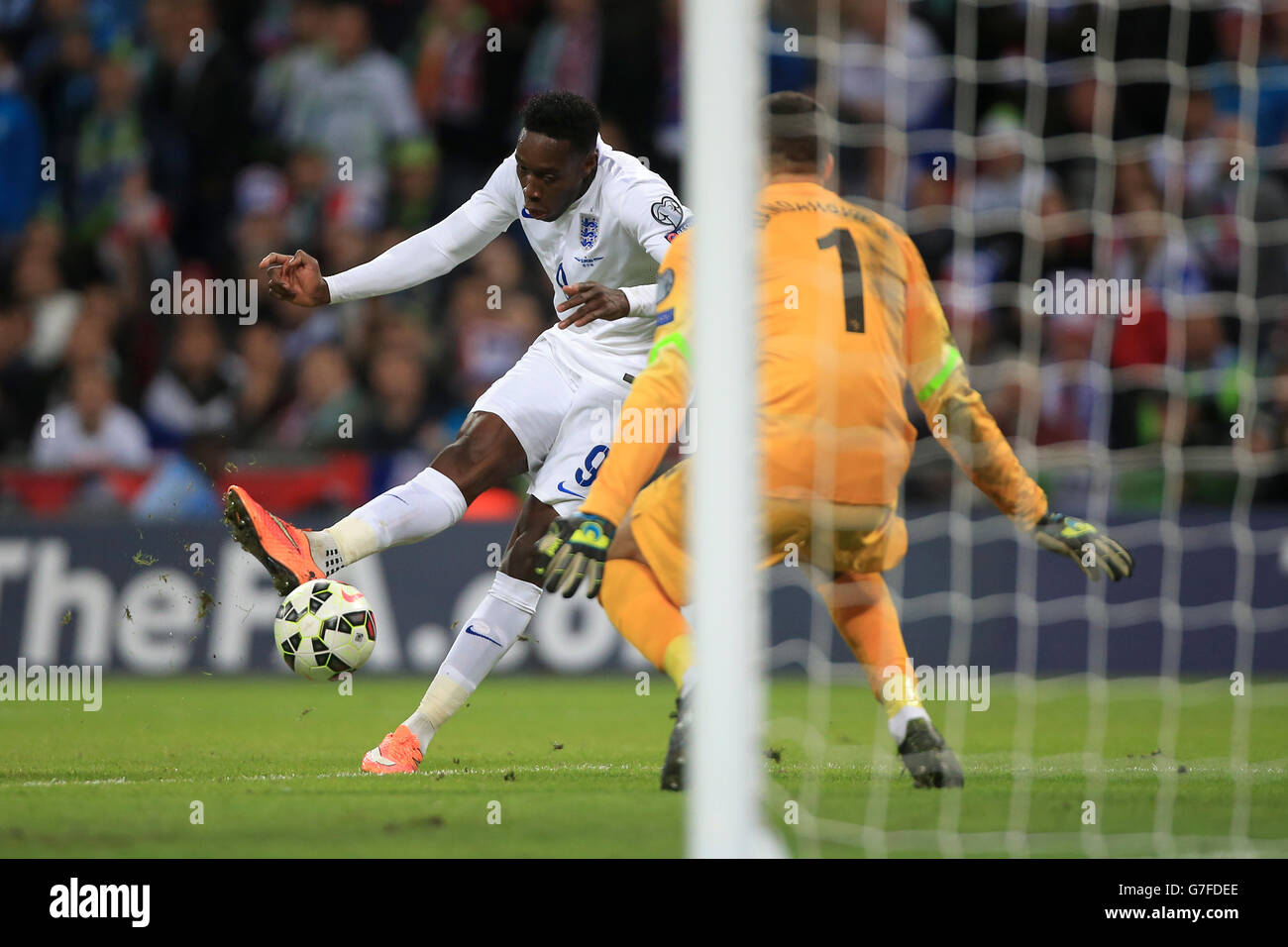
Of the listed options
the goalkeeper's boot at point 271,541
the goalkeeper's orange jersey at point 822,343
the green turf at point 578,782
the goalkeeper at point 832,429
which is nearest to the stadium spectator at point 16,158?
the green turf at point 578,782

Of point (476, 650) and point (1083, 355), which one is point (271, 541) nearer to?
point (476, 650)

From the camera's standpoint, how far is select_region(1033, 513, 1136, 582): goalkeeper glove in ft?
14.3

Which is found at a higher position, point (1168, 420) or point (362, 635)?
point (1168, 420)

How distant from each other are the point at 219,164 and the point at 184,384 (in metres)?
1.98

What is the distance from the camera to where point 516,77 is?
10500 millimetres

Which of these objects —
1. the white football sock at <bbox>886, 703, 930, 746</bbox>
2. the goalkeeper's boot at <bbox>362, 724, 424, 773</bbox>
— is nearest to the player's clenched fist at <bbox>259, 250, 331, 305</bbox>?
the goalkeeper's boot at <bbox>362, 724, 424, 773</bbox>

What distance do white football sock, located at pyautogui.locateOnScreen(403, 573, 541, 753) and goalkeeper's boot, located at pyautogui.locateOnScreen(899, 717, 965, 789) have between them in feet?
4.79

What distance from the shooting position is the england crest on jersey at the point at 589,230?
17.4ft

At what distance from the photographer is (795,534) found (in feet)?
14.3

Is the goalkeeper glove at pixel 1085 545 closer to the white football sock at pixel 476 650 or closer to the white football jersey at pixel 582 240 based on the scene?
the white football jersey at pixel 582 240

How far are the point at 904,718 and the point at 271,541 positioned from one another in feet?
6.50

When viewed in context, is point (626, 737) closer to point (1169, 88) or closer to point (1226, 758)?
point (1226, 758)
